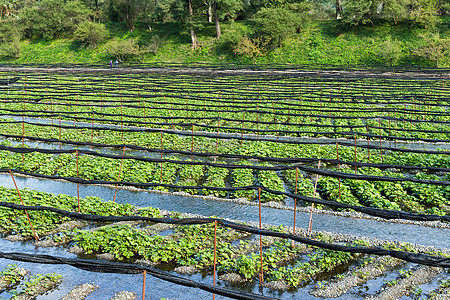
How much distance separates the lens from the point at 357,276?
29.2ft

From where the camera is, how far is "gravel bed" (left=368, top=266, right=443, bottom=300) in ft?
27.2

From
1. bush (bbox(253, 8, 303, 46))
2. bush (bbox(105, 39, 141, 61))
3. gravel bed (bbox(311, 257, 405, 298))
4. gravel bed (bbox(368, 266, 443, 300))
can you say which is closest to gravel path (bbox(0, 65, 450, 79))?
bush (bbox(105, 39, 141, 61))

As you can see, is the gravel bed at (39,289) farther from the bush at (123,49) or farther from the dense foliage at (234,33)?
the bush at (123,49)

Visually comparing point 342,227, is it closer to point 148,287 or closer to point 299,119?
point 148,287

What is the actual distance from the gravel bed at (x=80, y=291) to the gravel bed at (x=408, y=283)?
6.22 metres

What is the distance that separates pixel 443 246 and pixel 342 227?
8.79 ft

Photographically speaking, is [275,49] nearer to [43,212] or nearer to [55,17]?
[55,17]

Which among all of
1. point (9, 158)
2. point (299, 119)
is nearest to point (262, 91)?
point (299, 119)

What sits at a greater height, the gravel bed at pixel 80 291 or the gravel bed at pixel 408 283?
the gravel bed at pixel 80 291

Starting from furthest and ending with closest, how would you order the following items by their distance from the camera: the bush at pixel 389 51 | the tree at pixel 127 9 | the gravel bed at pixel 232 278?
the tree at pixel 127 9 → the bush at pixel 389 51 → the gravel bed at pixel 232 278

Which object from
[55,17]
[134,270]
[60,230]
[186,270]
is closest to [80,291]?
[134,270]

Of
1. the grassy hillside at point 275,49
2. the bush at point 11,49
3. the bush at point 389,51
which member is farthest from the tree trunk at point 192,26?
the bush at point 11,49

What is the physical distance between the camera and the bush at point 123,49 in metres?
58.8

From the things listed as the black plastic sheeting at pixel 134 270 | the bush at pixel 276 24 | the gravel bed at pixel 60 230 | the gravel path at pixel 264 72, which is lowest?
A: the gravel bed at pixel 60 230
